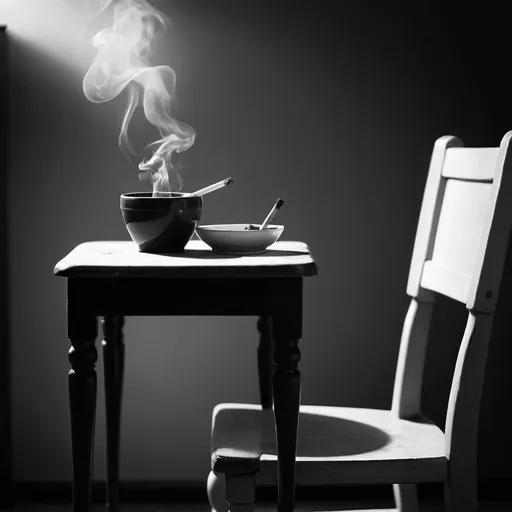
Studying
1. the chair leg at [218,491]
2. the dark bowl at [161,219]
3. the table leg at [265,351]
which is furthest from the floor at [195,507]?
the dark bowl at [161,219]

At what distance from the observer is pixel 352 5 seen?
1.96m

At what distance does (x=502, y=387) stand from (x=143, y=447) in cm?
97

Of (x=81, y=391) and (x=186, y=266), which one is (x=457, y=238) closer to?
(x=186, y=266)

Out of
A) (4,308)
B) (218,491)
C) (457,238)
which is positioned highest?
(457,238)

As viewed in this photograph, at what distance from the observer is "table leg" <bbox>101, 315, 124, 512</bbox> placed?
1.68m

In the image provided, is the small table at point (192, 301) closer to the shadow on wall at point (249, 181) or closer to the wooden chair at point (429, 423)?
the wooden chair at point (429, 423)

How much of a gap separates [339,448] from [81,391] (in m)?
0.46

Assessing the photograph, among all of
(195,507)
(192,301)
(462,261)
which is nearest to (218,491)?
(192,301)

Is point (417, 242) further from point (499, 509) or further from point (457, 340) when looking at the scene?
point (499, 509)

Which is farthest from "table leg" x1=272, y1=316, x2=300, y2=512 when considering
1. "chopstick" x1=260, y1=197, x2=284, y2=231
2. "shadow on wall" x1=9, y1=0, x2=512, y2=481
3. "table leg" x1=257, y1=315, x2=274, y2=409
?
"shadow on wall" x1=9, y1=0, x2=512, y2=481

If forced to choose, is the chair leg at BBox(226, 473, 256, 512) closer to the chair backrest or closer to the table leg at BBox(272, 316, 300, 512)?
the table leg at BBox(272, 316, 300, 512)

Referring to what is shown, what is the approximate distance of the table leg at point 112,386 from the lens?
1.68 m

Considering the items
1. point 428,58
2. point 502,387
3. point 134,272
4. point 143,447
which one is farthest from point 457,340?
point 134,272

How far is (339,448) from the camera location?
1384mm
